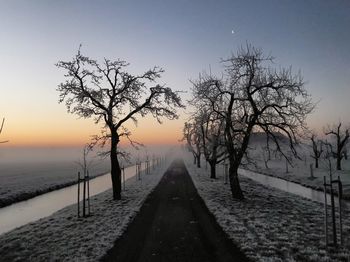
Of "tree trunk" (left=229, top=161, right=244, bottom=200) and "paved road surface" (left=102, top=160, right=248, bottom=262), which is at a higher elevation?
"tree trunk" (left=229, top=161, right=244, bottom=200)

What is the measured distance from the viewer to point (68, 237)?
16.2 meters

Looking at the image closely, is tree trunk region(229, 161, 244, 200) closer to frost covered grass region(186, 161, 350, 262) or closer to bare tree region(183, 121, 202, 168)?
frost covered grass region(186, 161, 350, 262)

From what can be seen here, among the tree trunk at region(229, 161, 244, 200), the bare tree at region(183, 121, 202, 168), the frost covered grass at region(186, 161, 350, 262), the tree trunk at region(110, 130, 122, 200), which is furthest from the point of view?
the bare tree at region(183, 121, 202, 168)

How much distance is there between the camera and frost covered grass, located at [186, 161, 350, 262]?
41.7ft

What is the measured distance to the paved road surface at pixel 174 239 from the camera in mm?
12719

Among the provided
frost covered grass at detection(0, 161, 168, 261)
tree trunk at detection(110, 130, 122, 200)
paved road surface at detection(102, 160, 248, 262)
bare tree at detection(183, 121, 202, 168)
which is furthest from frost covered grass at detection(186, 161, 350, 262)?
bare tree at detection(183, 121, 202, 168)

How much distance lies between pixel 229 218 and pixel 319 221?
16.4 ft

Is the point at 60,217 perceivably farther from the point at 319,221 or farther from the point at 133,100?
the point at 319,221

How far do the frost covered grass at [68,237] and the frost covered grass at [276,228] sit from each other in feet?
19.1

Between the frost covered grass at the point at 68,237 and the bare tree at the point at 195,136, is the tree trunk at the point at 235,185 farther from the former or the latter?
the bare tree at the point at 195,136

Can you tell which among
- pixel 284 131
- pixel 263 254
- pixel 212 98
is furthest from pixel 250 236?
pixel 212 98

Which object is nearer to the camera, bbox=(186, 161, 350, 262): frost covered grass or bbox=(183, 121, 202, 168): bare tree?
bbox=(186, 161, 350, 262): frost covered grass

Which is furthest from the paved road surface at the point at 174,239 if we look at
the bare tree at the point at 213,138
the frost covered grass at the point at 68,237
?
the bare tree at the point at 213,138

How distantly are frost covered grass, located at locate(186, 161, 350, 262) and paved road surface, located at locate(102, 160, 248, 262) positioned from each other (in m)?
0.73
